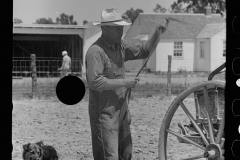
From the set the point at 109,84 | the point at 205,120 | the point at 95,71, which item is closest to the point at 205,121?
the point at 205,120

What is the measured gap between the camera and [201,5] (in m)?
3.31

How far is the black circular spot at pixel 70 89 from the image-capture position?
3215mm

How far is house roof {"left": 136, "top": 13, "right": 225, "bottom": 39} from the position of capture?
3566 mm

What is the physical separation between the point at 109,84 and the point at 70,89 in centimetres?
40

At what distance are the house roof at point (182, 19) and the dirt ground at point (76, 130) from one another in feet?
4.34

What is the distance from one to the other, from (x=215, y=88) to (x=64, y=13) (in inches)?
45.9

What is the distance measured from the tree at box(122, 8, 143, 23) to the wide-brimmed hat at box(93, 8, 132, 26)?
0.25 feet

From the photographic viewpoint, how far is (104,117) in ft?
12.1

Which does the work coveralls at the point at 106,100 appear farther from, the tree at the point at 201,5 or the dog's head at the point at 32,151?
the tree at the point at 201,5

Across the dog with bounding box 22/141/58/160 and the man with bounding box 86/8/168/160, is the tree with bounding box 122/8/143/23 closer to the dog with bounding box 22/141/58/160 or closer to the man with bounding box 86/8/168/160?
the man with bounding box 86/8/168/160

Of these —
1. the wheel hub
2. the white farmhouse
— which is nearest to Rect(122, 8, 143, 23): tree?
the white farmhouse
